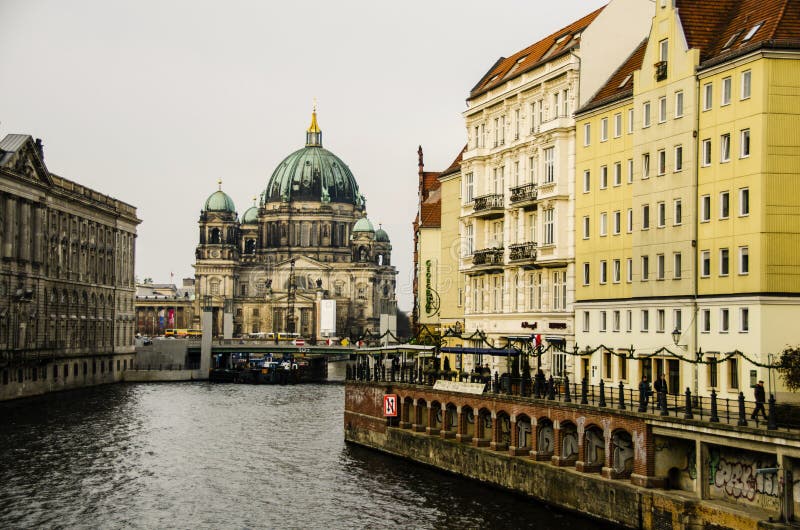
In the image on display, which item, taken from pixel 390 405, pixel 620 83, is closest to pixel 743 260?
pixel 620 83

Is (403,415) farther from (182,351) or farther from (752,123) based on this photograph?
(182,351)

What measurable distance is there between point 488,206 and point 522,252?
18.6 ft

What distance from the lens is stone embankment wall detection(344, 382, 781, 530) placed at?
145 feet

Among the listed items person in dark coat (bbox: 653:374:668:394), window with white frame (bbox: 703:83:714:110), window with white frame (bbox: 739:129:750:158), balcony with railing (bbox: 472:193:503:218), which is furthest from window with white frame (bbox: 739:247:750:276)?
balcony with railing (bbox: 472:193:503:218)

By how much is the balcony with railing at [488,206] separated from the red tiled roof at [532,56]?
6964mm

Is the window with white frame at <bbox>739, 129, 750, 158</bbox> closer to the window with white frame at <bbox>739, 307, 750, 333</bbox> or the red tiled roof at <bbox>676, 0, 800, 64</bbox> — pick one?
the red tiled roof at <bbox>676, 0, 800, 64</bbox>

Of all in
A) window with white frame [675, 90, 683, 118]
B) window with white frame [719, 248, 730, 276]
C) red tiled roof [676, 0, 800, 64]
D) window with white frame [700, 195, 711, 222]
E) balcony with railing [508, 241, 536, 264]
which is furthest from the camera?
balcony with railing [508, 241, 536, 264]

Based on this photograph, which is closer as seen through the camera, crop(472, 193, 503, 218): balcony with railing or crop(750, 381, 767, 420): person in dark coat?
crop(750, 381, 767, 420): person in dark coat

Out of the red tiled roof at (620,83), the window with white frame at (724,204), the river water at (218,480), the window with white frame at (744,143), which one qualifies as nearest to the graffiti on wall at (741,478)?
the river water at (218,480)

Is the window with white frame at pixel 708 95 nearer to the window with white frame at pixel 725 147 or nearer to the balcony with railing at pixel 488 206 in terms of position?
the window with white frame at pixel 725 147

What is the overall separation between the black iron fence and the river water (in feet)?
15.3

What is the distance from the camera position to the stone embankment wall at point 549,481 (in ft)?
145

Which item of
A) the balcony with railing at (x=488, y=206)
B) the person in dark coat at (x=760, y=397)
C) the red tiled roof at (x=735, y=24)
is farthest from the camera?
the balcony with railing at (x=488, y=206)

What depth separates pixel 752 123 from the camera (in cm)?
5147
